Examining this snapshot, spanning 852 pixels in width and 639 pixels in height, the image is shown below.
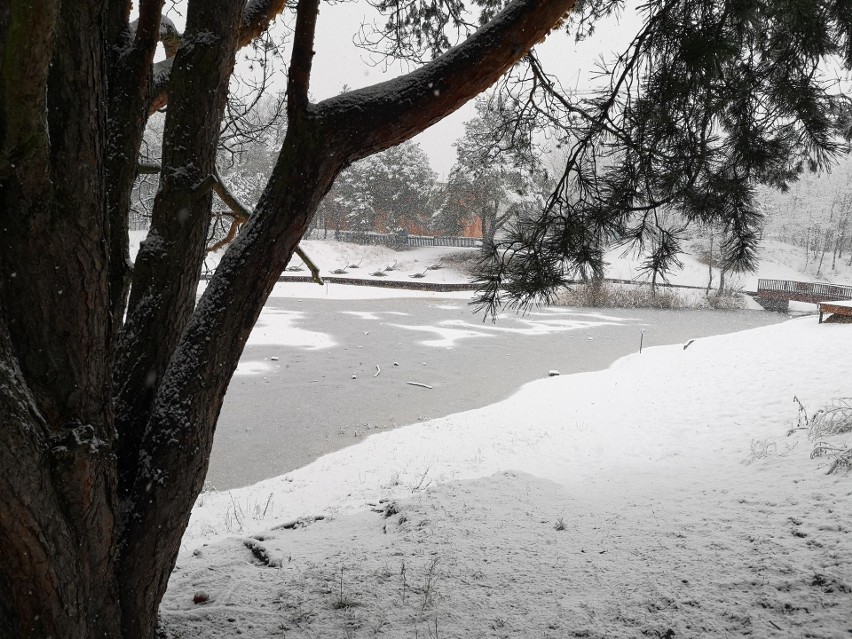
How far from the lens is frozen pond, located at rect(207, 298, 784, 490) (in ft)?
25.7

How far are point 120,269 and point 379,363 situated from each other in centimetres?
1066

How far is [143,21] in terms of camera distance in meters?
1.81

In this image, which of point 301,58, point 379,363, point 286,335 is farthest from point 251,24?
point 286,335

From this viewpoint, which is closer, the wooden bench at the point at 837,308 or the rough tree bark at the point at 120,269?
the rough tree bark at the point at 120,269

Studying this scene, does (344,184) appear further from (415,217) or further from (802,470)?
(802,470)

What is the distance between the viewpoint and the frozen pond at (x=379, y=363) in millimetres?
7844

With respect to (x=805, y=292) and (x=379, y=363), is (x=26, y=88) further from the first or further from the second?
(x=805, y=292)

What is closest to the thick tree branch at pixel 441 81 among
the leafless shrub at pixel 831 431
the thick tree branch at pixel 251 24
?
the thick tree branch at pixel 251 24

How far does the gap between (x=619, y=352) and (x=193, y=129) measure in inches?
546

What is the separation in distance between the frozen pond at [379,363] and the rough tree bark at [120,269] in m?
4.90

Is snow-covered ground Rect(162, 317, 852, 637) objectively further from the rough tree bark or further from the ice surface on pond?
the ice surface on pond

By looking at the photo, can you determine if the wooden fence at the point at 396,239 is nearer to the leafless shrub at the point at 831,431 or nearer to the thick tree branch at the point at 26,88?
the leafless shrub at the point at 831,431

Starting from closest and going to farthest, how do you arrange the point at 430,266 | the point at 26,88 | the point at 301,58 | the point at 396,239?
the point at 26,88, the point at 301,58, the point at 430,266, the point at 396,239

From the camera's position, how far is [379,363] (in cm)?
1246
